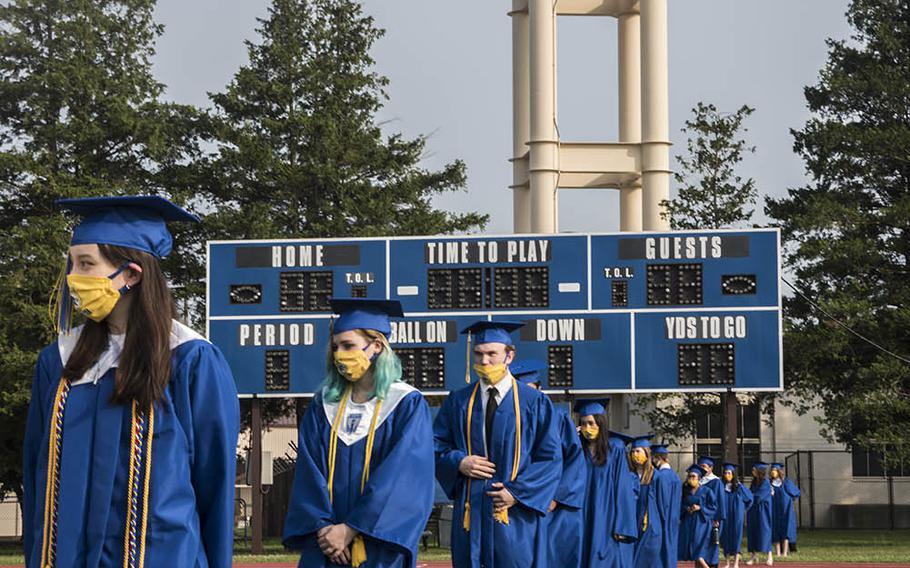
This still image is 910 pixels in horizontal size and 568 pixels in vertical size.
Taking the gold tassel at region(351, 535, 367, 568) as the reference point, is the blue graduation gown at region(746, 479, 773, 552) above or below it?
below

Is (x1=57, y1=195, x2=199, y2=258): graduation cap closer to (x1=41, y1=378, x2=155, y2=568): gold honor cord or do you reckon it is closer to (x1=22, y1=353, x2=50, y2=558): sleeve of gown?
(x1=22, y1=353, x2=50, y2=558): sleeve of gown

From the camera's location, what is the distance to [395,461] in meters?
8.09

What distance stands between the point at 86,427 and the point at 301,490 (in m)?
3.58

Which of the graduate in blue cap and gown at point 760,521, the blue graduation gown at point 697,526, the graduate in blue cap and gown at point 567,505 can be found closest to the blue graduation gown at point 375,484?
the graduate in blue cap and gown at point 567,505

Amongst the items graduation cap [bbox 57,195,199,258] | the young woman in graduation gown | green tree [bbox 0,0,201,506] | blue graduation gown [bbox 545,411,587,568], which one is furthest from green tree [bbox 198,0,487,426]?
graduation cap [bbox 57,195,199,258]

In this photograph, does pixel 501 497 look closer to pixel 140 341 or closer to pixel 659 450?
pixel 140 341

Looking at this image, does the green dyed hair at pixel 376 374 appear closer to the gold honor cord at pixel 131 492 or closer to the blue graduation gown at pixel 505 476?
the blue graduation gown at pixel 505 476

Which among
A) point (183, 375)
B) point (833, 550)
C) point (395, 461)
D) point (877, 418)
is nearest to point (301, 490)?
point (395, 461)

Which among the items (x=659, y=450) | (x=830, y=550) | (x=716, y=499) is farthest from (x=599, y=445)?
(x=830, y=550)

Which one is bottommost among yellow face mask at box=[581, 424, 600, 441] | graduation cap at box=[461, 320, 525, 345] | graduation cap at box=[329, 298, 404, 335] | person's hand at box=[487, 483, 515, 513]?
person's hand at box=[487, 483, 515, 513]

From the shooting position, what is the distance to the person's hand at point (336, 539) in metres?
8.08

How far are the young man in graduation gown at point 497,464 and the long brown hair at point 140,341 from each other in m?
6.23

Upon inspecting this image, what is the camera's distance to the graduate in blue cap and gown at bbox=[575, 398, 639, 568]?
15.8 metres

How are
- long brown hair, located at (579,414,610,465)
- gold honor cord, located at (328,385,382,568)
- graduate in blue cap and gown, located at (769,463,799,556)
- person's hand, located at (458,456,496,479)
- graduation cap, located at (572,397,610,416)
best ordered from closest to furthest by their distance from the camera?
gold honor cord, located at (328,385,382,568) < person's hand, located at (458,456,496,479) < graduation cap, located at (572,397,610,416) < long brown hair, located at (579,414,610,465) < graduate in blue cap and gown, located at (769,463,799,556)
